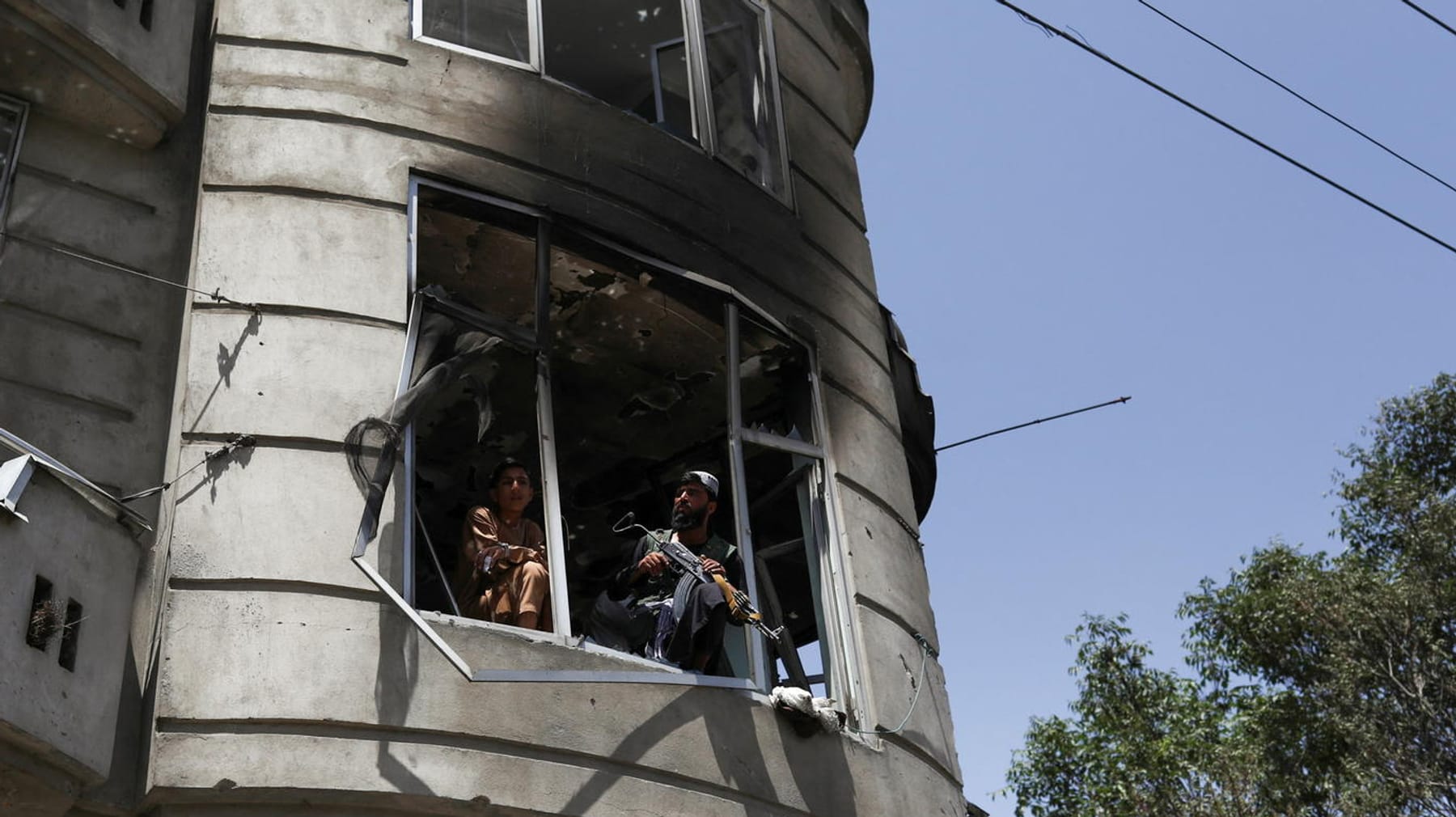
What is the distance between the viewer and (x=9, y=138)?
9.43 m

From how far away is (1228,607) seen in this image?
1068 inches

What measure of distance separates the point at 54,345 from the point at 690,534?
3.91 metres

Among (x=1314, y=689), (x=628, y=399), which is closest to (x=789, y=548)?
(x=628, y=399)

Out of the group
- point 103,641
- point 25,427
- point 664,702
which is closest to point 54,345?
point 25,427

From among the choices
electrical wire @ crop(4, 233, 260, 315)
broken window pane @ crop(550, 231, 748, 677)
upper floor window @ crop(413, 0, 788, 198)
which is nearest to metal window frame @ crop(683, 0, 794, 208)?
upper floor window @ crop(413, 0, 788, 198)

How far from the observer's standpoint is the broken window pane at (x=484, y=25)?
10797 millimetres

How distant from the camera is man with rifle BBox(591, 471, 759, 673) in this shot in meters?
9.66

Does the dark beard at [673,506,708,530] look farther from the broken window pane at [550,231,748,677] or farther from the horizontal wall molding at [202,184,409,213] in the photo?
the horizontal wall molding at [202,184,409,213]

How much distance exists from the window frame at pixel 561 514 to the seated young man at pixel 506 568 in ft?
0.49

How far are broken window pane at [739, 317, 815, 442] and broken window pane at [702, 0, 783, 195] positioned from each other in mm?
1415

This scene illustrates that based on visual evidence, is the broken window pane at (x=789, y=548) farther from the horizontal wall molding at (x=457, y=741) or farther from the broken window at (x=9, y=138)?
the broken window at (x=9, y=138)

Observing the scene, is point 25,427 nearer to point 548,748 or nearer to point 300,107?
point 300,107

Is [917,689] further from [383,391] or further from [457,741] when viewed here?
[383,391]

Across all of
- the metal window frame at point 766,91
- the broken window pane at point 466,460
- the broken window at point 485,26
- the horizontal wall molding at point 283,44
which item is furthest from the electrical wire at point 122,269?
the metal window frame at point 766,91
